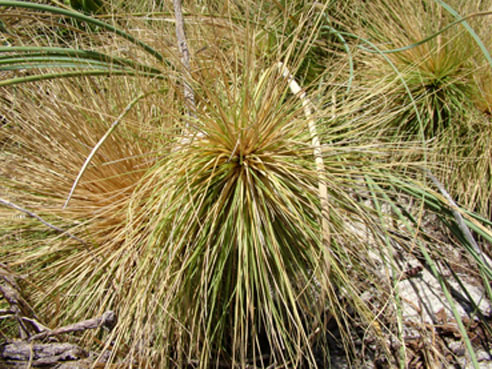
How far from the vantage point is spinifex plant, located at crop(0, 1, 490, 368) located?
2.51 ft

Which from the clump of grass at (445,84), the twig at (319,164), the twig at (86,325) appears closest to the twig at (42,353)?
the twig at (86,325)

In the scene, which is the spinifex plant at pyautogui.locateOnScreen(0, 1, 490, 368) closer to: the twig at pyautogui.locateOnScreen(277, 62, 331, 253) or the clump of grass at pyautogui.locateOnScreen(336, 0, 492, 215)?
the twig at pyautogui.locateOnScreen(277, 62, 331, 253)

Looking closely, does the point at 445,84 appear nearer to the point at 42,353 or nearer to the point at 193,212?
the point at 193,212

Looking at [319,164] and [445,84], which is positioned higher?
[445,84]

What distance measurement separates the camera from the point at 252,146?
0.80m

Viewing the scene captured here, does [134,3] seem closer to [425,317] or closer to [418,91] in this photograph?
[418,91]

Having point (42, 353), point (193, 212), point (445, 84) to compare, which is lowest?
point (42, 353)

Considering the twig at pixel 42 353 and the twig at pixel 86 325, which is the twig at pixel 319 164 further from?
the twig at pixel 42 353

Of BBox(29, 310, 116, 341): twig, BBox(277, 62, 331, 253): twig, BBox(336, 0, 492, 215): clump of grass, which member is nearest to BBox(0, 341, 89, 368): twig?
BBox(29, 310, 116, 341): twig

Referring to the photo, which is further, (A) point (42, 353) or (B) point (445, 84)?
(B) point (445, 84)

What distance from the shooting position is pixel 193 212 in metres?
0.76

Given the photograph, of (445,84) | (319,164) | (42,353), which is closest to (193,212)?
(319,164)

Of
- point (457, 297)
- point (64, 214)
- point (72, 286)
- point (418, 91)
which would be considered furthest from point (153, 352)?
point (418, 91)

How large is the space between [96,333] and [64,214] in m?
0.28
